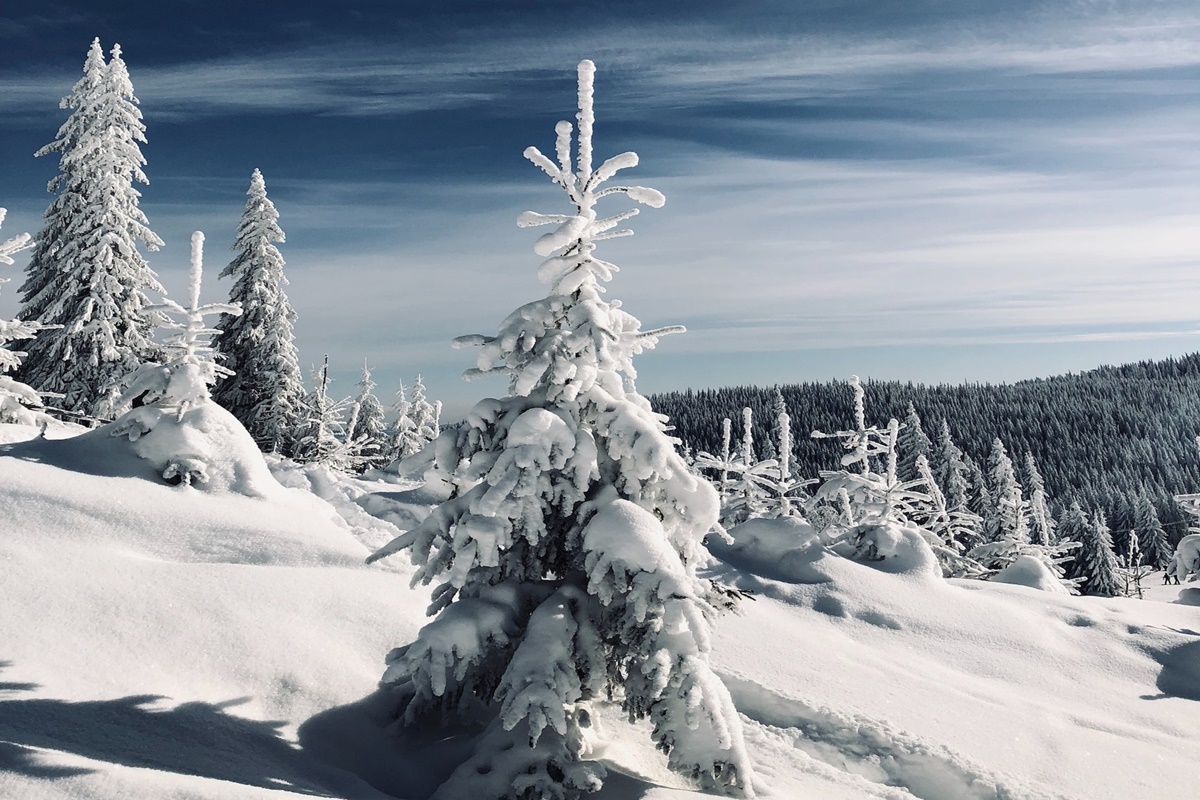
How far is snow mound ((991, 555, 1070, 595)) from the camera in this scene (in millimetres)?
18719

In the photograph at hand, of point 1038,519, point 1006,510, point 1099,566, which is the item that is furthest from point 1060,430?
point 1006,510

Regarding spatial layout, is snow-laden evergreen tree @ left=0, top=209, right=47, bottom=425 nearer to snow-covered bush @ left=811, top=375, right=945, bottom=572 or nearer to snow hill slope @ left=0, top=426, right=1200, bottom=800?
snow hill slope @ left=0, top=426, right=1200, bottom=800

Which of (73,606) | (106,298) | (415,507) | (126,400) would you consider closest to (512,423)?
(73,606)

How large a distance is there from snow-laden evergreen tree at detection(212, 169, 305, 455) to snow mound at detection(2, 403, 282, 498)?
18182 mm

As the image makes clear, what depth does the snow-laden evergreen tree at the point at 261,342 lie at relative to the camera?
28906mm

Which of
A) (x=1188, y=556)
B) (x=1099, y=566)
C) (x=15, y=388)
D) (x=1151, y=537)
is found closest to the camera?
(x=15, y=388)

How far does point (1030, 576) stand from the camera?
1922 centimetres

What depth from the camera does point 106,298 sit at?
23719mm

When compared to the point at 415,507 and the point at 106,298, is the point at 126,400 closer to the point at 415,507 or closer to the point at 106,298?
the point at 415,507

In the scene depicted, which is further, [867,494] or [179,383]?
[867,494]

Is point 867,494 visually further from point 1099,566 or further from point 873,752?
point 1099,566

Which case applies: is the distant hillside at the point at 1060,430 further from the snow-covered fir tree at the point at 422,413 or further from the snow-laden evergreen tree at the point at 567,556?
the snow-laden evergreen tree at the point at 567,556

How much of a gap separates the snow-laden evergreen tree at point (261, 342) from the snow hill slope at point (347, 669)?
15417 millimetres

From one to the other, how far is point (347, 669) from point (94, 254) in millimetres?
22146
